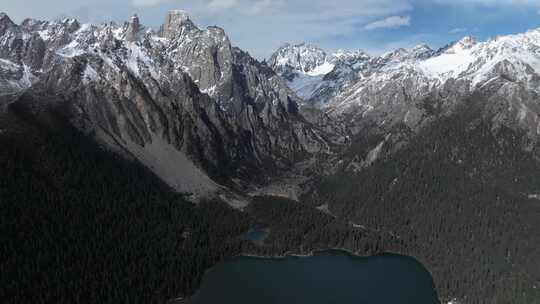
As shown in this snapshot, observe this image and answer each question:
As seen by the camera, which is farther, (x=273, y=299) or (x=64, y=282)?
(x=273, y=299)

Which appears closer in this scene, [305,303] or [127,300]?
[127,300]

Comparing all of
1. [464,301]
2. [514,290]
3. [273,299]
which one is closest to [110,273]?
[273,299]

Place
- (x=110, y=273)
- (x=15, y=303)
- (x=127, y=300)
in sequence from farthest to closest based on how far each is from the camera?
(x=110, y=273), (x=127, y=300), (x=15, y=303)

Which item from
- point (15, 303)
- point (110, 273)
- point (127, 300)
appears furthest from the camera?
point (110, 273)

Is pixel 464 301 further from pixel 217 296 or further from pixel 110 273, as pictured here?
pixel 110 273

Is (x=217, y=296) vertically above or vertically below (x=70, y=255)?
below

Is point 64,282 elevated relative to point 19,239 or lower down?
lower down

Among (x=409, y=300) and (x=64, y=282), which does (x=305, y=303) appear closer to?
(x=409, y=300)

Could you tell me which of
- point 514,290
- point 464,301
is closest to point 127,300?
point 464,301
